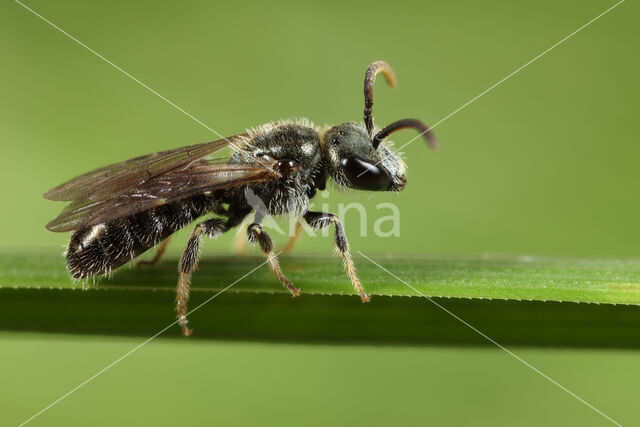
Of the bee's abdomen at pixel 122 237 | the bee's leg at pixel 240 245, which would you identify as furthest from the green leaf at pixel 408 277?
the bee's leg at pixel 240 245

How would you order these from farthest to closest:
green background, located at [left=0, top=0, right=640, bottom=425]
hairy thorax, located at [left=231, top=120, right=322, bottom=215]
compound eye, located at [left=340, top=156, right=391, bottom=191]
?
green background, located at [left=0, top=0, right=640, bottom=425], hairy thorax, located at [left=231, top=120, right=322, bottom=215], compound eye, located at [left=340, top=156, right=391, bottom=191]

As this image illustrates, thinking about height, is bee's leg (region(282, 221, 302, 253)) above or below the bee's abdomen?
above

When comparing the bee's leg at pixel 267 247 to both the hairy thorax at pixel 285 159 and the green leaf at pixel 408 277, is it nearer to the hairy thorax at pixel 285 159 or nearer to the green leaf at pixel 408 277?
the green leaf at pixel 408 277

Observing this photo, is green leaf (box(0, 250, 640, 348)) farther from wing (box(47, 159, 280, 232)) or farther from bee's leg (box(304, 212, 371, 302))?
wing (box(47, 159, 280, 232))

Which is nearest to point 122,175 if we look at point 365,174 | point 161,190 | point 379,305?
point 161,190

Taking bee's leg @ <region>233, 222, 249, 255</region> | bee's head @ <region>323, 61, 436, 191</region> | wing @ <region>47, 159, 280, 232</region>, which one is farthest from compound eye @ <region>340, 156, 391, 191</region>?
bee's leg @ <region>233, 222, 249, 255</region>

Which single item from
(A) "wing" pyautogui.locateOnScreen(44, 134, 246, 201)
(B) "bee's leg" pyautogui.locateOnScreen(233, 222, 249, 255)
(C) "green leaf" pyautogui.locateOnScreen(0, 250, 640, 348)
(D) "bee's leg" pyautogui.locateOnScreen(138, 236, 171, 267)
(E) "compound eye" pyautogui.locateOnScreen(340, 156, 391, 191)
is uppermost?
(E) "compound eye" pyautogui.locateOnScreen(340, 156, 391, 191)

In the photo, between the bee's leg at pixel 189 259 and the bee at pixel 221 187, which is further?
the bee at pixel 221 187

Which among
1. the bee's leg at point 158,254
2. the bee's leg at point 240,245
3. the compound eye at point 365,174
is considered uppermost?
the compound eye at point 365,174
